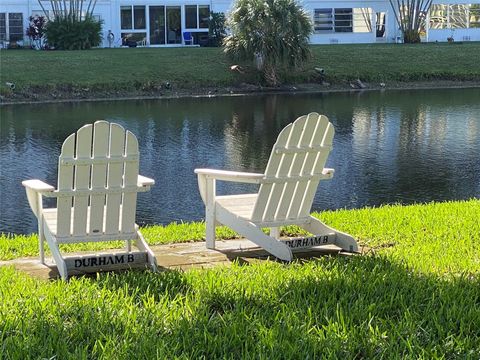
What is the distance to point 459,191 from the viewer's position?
35.8 ft

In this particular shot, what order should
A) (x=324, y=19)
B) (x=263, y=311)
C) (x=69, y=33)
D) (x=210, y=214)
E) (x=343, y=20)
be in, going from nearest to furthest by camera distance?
(x=263, y=311) < (x=210, y=214) < (x=69, y=33) < (x=324, y=19) < (x=343, y=20)

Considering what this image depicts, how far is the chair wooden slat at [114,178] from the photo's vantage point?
15.4ft

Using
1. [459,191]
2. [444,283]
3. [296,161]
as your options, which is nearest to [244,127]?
[459,191]

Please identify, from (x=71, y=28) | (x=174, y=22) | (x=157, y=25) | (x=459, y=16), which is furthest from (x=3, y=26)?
(x=459, y=16)

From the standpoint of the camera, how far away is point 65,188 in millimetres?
4723

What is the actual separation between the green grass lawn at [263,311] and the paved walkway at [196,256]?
236 millimetres

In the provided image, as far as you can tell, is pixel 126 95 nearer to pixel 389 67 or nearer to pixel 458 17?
pixel 389 67

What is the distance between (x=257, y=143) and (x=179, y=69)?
13171 millimetres

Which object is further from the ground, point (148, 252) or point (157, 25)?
point (157, 25)

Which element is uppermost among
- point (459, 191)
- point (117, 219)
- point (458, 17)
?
point (458, 17)

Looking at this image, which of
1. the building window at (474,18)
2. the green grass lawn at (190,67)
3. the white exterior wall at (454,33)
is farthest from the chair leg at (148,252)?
the building window at (474,18)

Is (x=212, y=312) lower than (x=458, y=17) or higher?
lower

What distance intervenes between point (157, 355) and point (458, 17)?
1593 inches

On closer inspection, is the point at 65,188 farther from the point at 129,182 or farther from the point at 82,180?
the point at 129,182
